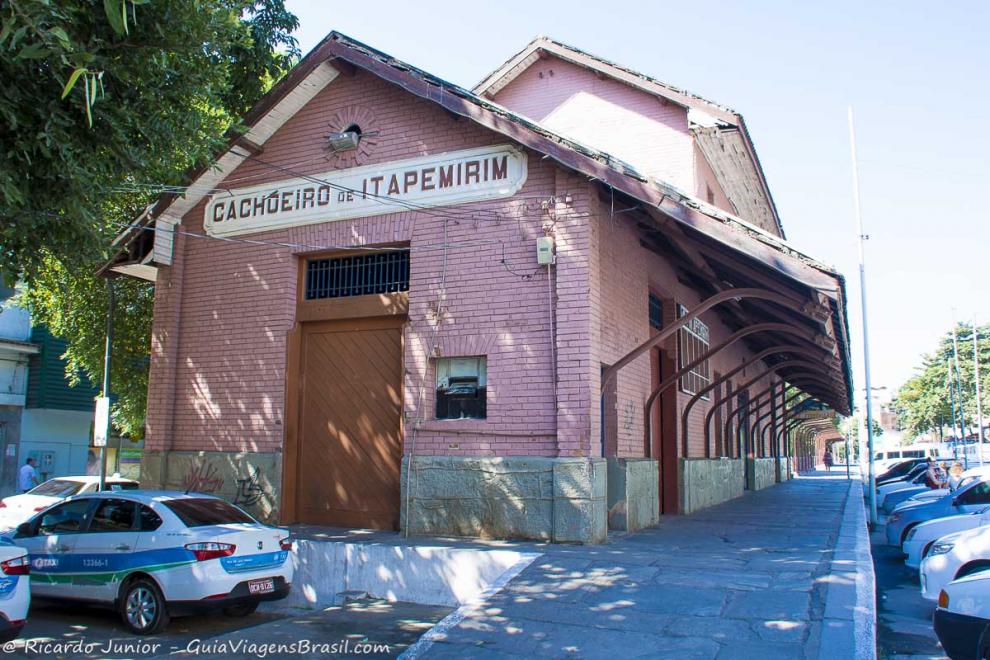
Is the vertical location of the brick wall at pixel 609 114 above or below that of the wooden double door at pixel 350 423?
above

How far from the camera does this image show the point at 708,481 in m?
17.5

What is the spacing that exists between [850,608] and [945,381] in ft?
203

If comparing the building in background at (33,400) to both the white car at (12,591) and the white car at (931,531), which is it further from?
the white car at (931,531)

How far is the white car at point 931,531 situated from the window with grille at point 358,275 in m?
8.44

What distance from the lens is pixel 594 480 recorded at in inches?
400

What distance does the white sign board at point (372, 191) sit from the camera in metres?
11.4

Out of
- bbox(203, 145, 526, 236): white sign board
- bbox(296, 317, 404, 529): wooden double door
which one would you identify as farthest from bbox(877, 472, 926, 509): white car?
bbox(203, 145, 526, 236): white sign board

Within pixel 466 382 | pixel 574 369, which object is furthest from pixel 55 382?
pixel 574 369

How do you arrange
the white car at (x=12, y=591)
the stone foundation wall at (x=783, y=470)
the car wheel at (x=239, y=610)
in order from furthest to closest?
the stone foundation wall at (x=783, y=470)
the car wheel at (x=239, y=610)
the white car at (x=12, y=591)

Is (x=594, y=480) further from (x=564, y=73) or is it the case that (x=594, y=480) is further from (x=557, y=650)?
(x=564, y=73)

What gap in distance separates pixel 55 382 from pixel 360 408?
16.9 metres

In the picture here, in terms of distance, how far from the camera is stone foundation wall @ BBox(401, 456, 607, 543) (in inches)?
397

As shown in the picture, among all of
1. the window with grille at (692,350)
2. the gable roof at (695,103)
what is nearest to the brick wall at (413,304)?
the window with grille at (692,350)

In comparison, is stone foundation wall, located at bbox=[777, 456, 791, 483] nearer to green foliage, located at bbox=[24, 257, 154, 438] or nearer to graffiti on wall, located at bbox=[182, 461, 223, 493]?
green foliage, located at bbox=[24, 257, 154, 438]
